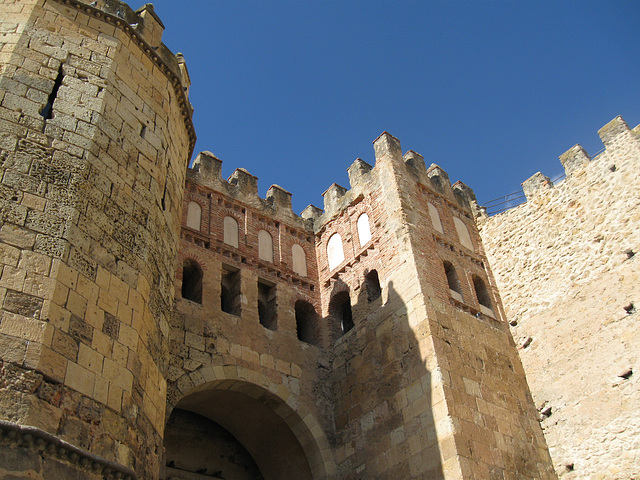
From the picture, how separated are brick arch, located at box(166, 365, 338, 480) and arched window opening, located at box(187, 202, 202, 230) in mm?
2907

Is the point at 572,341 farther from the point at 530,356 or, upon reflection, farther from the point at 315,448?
the point at 315,448

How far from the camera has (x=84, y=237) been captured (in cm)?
683

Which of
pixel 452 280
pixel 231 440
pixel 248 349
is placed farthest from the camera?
pixel 452 280

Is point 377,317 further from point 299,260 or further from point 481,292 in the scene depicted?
point 299,260

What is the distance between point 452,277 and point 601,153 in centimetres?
363

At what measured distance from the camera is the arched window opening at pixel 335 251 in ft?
43.7

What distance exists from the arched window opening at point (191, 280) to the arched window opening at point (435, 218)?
462 cm

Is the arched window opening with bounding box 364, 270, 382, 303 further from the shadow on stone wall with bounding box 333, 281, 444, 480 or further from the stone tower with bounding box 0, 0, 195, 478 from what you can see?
the stone tower with bounding box 0, 0, 195, 478

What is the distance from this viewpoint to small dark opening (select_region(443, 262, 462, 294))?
12.0 m

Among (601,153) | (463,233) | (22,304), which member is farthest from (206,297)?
(601,153)

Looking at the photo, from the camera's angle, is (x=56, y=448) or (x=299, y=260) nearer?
(x=56, y=448)

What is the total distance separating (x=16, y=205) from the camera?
6.46 metres

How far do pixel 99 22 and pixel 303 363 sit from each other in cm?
643

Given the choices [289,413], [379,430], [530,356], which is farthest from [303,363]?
[530,356]
